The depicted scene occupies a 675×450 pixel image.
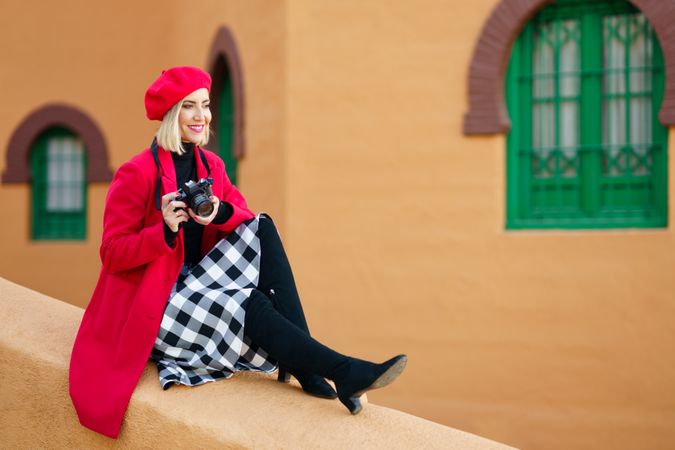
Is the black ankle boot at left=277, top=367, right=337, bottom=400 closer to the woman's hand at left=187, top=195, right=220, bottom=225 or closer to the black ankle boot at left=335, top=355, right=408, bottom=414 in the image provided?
the black ankle boot at left=335, top=355, right=408, bottom=414

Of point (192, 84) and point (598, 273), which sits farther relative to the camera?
point (598, 273)

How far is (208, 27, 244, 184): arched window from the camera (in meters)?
7.96

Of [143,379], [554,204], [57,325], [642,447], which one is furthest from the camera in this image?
[554,204]

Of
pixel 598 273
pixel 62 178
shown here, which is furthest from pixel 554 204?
pixel 62 178

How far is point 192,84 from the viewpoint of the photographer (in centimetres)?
329

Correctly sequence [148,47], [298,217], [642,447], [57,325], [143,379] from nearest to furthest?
[143,379]
[57,325]
[642,447]
[298,217]
[148,47]

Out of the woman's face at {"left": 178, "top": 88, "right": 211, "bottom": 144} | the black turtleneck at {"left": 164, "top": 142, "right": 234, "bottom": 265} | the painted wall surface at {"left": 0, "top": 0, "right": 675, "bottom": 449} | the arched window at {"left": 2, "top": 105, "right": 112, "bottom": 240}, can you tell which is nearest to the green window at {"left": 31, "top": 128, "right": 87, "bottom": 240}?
the arched window at {"left": 2, "top": 105, "right": 112, "bottom": 240}

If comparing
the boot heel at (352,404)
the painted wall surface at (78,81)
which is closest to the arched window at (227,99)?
the painted wall surface at (78,81)

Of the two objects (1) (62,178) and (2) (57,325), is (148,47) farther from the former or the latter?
(2) (57,325)

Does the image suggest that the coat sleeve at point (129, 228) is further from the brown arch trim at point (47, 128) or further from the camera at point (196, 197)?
the brown arch trim at point (47, 128)

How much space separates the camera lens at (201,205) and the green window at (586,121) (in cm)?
370

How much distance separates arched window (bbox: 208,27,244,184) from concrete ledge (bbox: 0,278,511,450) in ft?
15.3

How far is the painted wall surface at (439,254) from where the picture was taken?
6.05m

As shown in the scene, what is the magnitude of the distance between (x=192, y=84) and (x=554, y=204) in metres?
3.74
